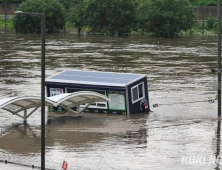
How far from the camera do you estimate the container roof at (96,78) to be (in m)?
38.2

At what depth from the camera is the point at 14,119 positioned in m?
37.2

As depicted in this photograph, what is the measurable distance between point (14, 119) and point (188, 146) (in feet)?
36.0

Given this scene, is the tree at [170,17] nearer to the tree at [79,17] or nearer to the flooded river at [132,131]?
the tree at [79,17]

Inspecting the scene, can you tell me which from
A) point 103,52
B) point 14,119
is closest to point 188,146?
point 14,119

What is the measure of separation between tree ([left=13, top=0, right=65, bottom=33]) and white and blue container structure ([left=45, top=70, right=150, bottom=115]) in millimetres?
85523

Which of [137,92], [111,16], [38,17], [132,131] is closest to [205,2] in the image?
Result: [111,16]

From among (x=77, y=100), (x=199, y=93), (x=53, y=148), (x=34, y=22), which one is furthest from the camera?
(x=34, y=22)

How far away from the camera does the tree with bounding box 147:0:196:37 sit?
116 metres

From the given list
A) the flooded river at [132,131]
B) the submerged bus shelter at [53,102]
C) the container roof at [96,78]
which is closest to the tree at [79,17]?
the flooded river at [132,131]

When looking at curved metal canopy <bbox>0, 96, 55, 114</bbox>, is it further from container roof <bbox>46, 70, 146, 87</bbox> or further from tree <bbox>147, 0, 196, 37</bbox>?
tree <bbox>147, 0, 196, 37</bbox>

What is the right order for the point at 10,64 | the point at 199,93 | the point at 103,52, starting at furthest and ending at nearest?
the point at 103,52
the point at 10,64
the point at 199,93

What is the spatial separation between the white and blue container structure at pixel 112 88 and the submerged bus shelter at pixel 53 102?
3.55 ft

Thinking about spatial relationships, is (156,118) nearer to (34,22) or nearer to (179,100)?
(179,100)

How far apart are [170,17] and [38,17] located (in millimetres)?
24307
